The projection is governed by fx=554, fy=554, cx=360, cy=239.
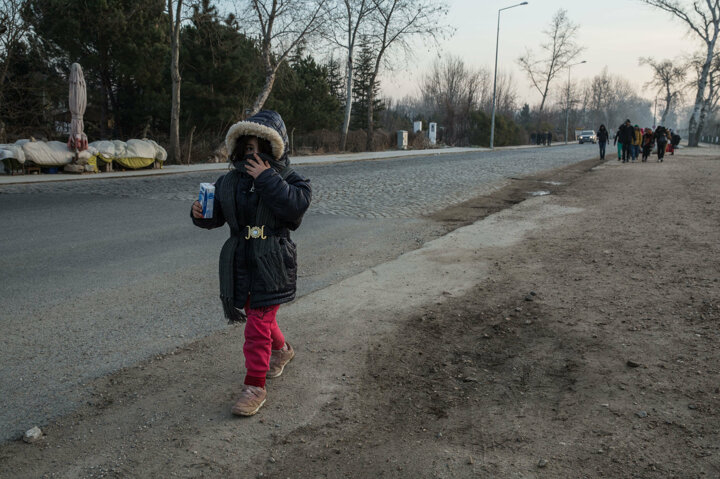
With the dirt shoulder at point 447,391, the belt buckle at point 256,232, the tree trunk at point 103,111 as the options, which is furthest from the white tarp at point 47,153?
the belt buckle at point 256,232

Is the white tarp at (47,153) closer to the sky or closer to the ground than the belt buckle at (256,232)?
closer to the sky

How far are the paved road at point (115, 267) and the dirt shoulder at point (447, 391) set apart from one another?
34cm

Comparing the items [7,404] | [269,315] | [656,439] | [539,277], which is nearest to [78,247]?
[7,404]

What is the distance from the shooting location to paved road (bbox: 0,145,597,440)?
3568mm

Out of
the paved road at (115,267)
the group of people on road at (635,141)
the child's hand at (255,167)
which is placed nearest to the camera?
the child's hand at (255,167)

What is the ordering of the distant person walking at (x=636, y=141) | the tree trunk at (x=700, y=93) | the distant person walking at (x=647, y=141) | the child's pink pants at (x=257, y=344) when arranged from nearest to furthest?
1. the child's pink pants at (x=257, y=344)
2. the distant person walking at (x=636, y=141)
3. the distant person walking at (x=647, y=141)
4. the tree trunk at (x=700, y=93)

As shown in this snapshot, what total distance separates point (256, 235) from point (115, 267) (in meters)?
3.75

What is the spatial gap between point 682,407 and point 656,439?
0.41 metres

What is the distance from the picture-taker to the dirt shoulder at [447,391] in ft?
8.36

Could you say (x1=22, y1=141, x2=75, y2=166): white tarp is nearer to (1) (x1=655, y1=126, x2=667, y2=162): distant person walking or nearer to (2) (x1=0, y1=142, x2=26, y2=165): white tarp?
(2) (x1=0, y1=142, x2=26, y2=165): white tarp

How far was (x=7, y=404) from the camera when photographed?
120 inches

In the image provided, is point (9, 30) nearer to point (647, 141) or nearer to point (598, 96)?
point (647, 141)

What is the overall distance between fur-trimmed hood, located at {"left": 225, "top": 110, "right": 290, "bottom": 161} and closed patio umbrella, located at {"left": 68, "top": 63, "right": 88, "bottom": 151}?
15.4m

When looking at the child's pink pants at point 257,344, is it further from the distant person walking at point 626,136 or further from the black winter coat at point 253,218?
the distant person walking at point 626,136
